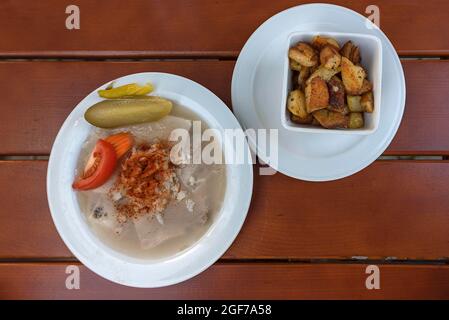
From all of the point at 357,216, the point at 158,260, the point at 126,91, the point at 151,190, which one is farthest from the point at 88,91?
the point at 357,216

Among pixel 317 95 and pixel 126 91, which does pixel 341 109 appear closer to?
pixel 317 95

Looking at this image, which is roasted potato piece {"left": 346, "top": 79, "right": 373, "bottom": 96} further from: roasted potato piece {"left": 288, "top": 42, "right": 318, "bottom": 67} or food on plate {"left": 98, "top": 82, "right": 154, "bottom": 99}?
food on plate {"left": 98, "top": 82, "right": 154, "bottom": 99}

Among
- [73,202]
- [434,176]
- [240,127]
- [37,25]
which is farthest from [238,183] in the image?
[37,25]

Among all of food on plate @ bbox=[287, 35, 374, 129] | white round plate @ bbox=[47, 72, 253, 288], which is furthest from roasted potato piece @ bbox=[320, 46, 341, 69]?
white round plate @ bbox=[47, 72, 253, 288]

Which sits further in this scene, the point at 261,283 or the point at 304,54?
the point at 261,283

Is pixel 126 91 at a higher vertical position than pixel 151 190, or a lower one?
higher

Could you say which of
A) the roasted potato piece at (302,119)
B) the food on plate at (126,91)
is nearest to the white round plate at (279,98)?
the roasted potato piece at (302,119)

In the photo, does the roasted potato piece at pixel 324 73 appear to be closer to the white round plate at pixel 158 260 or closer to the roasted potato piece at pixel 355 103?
the roasted potato piece at pixel 355 103
